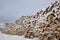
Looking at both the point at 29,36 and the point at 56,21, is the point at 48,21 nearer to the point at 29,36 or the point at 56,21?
the point at 56,21

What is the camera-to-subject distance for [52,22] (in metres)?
11.8

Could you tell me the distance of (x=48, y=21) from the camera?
488 inches

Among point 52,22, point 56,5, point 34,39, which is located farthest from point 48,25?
point 56,5

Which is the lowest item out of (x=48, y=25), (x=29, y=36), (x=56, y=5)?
(x=29, y=36)

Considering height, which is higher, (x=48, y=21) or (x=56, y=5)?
(x=56, y=5)

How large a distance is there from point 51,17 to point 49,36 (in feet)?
7.31

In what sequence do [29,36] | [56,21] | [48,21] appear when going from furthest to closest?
[29,36], [48,21], [56,21]

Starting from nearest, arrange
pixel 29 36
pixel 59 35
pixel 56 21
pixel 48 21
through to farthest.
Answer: pixel 59 35 → pixel 56 21 → pixel 48 21 → pixel 29 36

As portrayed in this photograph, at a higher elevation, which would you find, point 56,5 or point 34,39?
point 56,5

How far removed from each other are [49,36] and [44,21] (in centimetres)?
271

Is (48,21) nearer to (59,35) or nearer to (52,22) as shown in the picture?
(52,22)


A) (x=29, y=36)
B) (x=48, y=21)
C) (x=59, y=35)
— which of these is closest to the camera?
(x=59, y=35)

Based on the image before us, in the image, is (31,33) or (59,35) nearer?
(59,35)

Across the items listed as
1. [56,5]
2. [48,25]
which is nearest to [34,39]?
[48,25]
